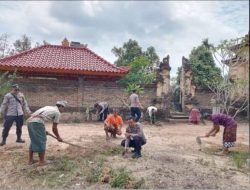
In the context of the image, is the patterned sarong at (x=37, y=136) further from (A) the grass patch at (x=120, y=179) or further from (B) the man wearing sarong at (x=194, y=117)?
(B) the man wearing sarong at (x=194, y=117)

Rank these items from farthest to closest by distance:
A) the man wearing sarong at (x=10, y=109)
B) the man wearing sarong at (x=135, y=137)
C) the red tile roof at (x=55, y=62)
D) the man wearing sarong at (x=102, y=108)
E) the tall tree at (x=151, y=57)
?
the tall tree at (x=151, y=57), the man wearing sarong at (x=102, y=108), the red tile roof at (x=55, y=62), the man wearing sarong at (x=10, y=109), the man wearing sarong at (x=135, y=137)

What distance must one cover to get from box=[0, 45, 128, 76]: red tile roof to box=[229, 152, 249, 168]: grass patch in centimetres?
599

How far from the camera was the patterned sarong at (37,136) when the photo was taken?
6359 mm

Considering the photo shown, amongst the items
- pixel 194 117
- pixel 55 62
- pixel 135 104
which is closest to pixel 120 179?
pixel 135 104

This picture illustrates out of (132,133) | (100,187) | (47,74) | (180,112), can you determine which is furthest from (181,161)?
(180,112)

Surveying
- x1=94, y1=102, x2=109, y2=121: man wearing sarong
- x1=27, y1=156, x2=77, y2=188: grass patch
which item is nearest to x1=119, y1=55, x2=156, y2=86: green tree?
x1=94, y1=102, x2=109, y2=121: man wearing sarong

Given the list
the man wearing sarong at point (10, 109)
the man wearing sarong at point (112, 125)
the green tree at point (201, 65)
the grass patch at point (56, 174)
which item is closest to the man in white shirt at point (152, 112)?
the man wearing sarong at point (112, 125)

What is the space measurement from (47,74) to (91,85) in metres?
1.70

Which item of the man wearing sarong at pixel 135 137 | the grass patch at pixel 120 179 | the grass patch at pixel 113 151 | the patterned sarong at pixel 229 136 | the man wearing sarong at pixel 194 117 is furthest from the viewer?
the man wearing sarong at pixel 194 117

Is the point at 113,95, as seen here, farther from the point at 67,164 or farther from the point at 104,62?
the point at 67,164

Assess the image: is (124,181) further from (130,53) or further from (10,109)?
(130,53)

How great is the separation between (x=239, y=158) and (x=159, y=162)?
84.2 inches

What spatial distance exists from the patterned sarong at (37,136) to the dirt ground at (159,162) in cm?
46

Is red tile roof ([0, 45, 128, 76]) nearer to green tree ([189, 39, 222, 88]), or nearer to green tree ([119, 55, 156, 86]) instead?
green tree ([119, 55, 156, 86])
